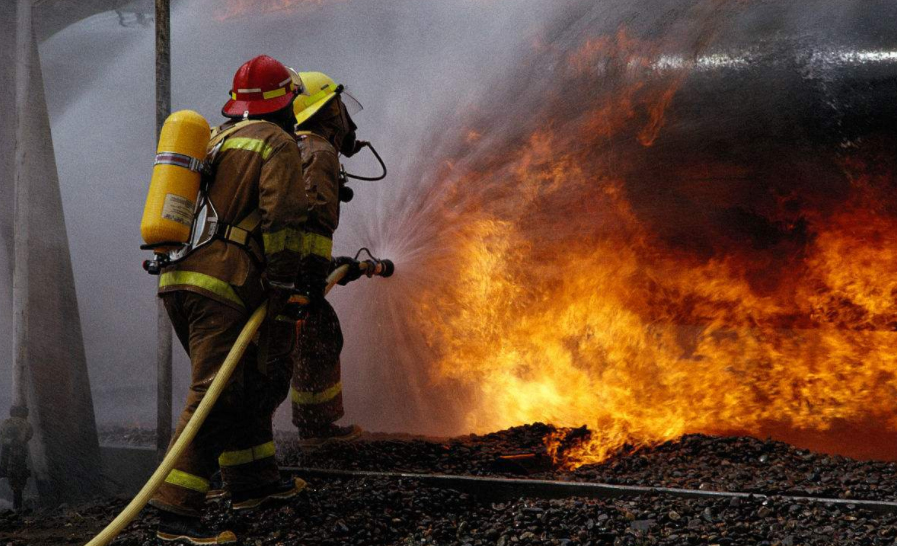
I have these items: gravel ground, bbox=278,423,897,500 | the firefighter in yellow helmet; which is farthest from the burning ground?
the firefighter in yellow helmet

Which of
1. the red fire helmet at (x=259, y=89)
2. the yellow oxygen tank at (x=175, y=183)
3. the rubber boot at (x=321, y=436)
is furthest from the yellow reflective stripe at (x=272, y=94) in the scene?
the rubber boot at (x=321, y=436)

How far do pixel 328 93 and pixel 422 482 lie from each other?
251 cm

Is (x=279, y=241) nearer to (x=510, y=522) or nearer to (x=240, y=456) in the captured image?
(x=240, y=456)

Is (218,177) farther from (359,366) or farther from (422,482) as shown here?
(359,366)

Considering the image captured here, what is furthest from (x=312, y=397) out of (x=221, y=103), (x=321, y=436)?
(x=221, y=103)

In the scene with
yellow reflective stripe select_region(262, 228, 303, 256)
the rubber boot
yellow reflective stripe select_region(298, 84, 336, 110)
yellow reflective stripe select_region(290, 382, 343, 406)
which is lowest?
the rubber boot

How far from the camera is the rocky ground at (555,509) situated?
3.40 meters

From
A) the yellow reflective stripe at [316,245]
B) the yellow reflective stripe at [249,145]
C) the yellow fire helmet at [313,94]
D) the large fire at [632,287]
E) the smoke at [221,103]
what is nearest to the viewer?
the yellow reflective stripe at [249,145]

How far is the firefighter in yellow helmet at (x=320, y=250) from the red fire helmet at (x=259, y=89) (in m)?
0.26

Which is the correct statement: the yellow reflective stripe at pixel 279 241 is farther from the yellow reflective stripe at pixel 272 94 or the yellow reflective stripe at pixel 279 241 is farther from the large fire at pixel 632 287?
the large fire at pixel 632 287

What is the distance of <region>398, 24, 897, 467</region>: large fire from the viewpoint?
5.26 m

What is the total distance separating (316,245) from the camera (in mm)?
4488

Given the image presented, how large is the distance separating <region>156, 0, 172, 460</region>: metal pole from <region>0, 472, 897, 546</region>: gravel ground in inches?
50.9

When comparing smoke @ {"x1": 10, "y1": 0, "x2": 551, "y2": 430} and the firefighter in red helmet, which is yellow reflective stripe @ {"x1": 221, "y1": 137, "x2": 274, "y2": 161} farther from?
smoke @ {"x1": 10, "y1": 0, "x2": 551, "y2": 430}
